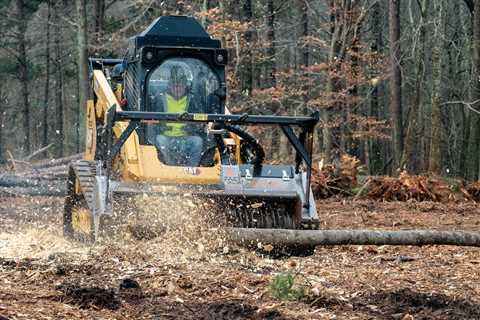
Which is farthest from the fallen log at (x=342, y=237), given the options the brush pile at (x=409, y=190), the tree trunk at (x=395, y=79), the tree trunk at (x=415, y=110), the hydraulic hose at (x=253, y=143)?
the tree trunk at (x=395, y=79)

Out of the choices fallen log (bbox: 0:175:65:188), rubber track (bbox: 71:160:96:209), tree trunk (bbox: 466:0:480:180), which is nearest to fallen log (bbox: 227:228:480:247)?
rubber track (bbox: 71:160:96:209)

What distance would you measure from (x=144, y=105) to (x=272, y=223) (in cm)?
241

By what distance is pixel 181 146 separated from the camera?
10.8m

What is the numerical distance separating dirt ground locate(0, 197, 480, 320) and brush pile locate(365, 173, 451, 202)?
664 centimetres

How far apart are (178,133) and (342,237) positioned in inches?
122

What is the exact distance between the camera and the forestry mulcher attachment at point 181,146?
381 inches

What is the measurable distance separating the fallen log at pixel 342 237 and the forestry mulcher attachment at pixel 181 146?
40.1 inches

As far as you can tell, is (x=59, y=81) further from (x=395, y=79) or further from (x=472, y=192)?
(x=472, y=192)

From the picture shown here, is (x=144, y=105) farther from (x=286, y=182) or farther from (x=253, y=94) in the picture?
(x=253, y=94)

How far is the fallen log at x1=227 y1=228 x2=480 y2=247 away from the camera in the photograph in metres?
8.70

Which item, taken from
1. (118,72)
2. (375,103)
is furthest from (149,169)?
(375,103)

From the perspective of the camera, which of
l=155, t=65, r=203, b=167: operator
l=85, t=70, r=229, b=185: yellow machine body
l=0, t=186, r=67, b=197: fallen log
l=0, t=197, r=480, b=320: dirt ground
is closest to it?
l=0, t=197, r=480, b=320: dirt ground

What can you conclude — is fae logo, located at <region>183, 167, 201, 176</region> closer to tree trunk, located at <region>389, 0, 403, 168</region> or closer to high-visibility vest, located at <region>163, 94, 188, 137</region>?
high-visibility vest, located at <region>163, 94, 188, 137</region>

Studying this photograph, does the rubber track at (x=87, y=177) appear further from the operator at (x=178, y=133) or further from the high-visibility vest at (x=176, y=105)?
the high-visibility vest at (x=176, y=105)
